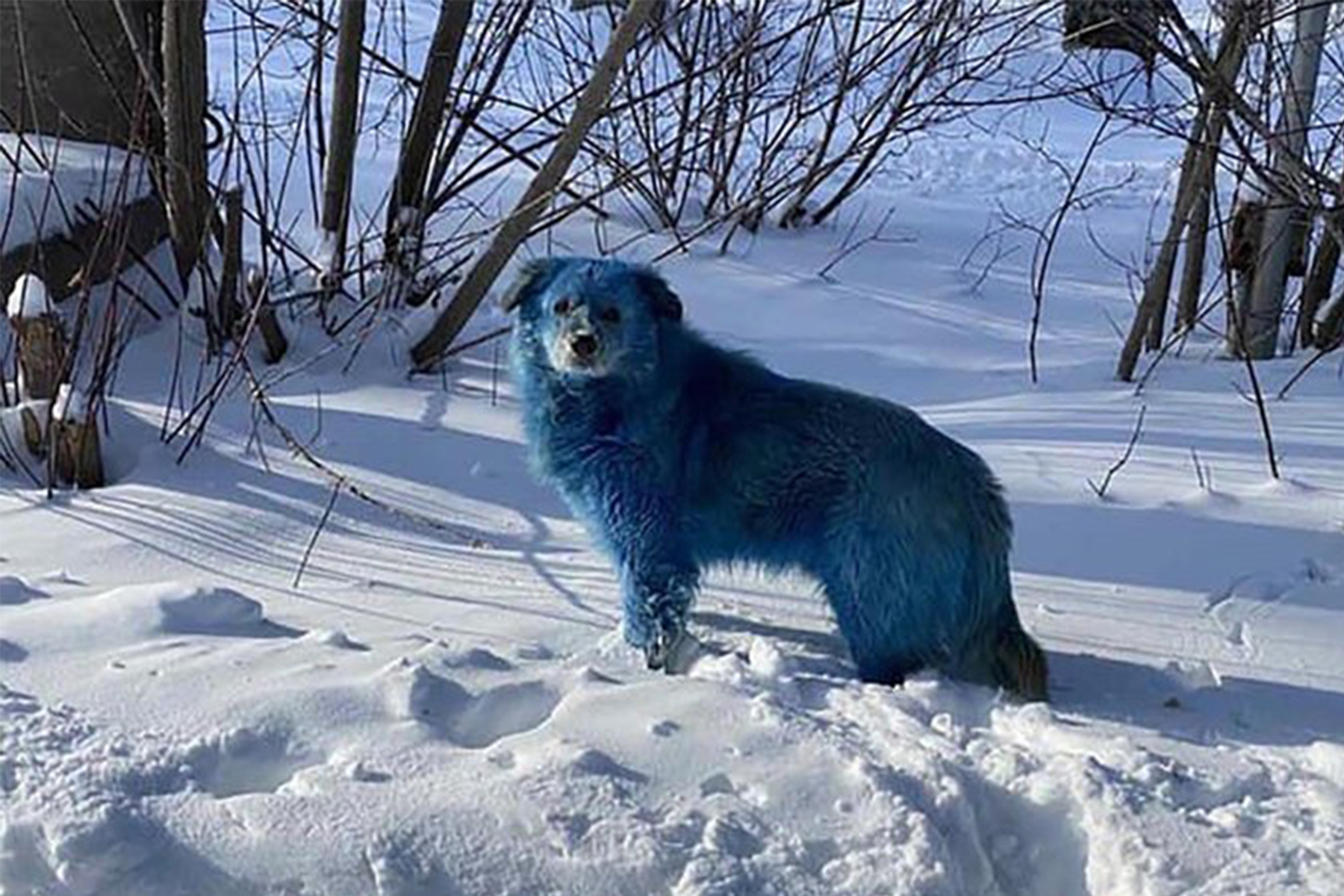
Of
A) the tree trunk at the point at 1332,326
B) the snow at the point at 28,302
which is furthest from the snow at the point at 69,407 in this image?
the tree trunk at the point at 1332,326

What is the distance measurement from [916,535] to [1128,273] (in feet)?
18.9

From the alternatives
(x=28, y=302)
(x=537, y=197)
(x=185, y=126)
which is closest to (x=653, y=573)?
(x=28, y=302)

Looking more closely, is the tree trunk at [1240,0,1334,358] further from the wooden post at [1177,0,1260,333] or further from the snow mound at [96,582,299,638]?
the snow mound at [96,582,299,638]

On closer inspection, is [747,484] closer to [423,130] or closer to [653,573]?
[653,573]

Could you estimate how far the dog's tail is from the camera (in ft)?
10.4

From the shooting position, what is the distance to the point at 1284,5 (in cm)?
595

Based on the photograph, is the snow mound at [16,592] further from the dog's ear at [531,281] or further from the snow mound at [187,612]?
the dog's ear at [531,281]

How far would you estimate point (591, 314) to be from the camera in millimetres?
3135

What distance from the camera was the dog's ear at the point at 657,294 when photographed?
3223 mm

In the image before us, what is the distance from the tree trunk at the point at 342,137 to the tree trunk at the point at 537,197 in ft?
1.93

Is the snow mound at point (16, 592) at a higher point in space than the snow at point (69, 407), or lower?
lower

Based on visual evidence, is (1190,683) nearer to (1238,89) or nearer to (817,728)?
(817,728)

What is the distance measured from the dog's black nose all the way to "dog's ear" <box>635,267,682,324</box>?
176 millimetres

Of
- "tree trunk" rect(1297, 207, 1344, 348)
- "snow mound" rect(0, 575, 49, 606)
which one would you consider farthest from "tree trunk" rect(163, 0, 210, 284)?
"tree trunk" rect(1297, 207, 1344, 348)
